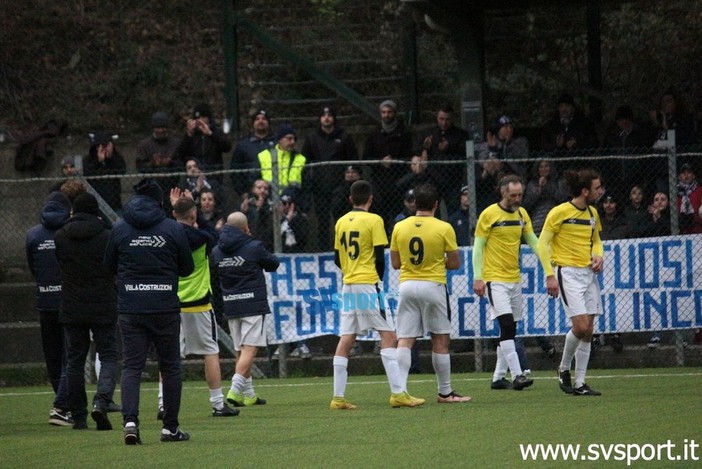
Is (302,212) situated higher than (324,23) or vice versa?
(324,23)

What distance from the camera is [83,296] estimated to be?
12.7 metres

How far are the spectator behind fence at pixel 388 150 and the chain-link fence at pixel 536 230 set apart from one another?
3 centimetres

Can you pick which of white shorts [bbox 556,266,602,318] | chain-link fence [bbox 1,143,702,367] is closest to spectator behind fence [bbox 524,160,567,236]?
chain-link fence [bbox 1,143,702,367]

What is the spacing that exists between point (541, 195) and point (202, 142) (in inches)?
186

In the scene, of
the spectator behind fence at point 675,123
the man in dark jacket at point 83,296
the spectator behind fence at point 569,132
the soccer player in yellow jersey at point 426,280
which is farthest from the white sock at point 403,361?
the spectator behind fence at point 675,123

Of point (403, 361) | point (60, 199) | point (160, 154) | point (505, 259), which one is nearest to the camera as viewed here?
point (60, 199)

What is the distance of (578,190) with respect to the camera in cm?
1405

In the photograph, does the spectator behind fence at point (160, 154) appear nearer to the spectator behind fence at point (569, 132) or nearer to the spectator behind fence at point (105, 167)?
the spectator behind fence at point (105, 167)

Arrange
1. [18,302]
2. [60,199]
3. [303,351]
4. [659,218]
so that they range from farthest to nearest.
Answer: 1. [18,302]
2. [303,351]
3. [659,218]
4. [60,199]

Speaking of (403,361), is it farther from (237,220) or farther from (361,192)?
(237,220)

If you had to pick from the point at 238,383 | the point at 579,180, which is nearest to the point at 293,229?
the point at 238,383

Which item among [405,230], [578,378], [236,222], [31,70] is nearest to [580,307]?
[578,378]

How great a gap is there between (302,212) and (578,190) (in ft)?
17.5

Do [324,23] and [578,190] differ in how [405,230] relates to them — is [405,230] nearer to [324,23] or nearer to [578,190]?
[578,190]
